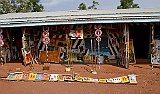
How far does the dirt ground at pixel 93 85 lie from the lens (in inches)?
391

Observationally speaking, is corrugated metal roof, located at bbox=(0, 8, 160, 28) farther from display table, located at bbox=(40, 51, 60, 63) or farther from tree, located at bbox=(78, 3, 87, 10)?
tree, located at bbox=(78, 3, 87, 10)

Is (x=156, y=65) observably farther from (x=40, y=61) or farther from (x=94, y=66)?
(x=40, y=61)

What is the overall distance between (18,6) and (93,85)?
25.2 meters

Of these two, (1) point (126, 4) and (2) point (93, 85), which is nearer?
(2) point (93, 85)

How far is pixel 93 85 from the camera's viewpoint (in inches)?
424

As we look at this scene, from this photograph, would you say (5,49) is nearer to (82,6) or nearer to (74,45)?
(74,45)

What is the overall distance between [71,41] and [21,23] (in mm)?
3324

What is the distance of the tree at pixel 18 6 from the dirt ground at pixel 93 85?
19.2 metres

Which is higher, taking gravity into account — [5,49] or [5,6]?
[5,6]

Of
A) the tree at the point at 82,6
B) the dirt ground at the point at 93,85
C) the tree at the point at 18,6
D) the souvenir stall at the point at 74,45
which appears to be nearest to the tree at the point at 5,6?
the tree at the point at 18,6

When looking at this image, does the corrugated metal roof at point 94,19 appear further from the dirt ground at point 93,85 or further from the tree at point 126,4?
the tree at point 126,4

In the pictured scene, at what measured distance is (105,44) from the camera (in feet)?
51.5

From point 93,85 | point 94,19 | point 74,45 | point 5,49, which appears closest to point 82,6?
point 5,49

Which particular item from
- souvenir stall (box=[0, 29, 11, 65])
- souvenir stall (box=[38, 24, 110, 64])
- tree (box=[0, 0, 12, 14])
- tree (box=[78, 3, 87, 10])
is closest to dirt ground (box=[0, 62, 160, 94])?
souvenir stall (box=[38, 24, 110, 64])
